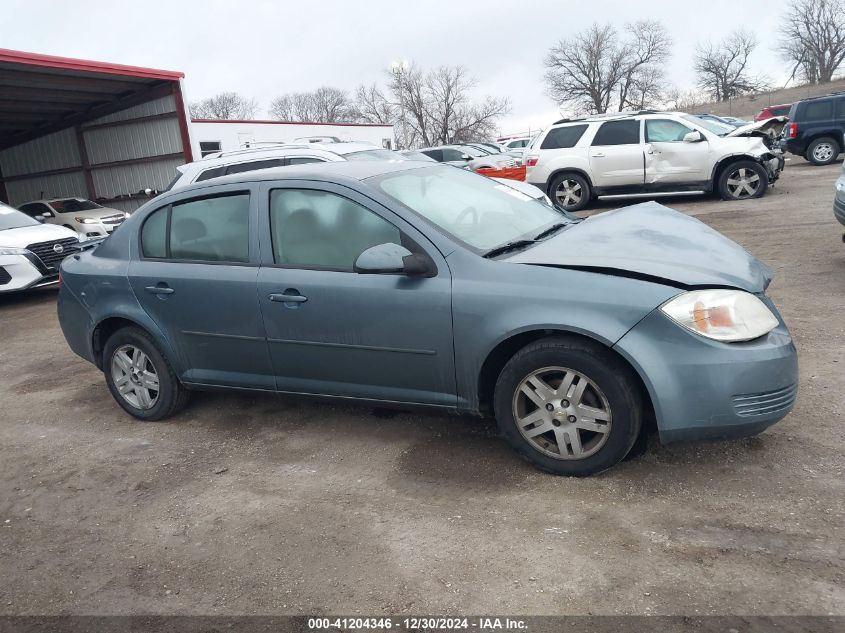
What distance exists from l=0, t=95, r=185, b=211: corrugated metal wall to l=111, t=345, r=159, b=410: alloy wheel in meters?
14.6

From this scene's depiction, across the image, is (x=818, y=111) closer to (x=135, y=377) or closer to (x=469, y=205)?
(x=469, y=205)

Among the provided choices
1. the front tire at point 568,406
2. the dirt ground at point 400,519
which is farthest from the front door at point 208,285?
the front tire at point 568,406

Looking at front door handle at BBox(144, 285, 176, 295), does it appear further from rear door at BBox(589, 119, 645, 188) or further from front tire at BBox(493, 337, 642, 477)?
rear door at BBox(589, 119, 645, 188)

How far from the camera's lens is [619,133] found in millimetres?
13492

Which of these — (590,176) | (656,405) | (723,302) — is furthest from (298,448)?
(590,176)

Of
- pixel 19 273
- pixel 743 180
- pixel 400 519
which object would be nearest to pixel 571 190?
pixel 743 180

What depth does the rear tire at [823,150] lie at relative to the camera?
61.2 feet

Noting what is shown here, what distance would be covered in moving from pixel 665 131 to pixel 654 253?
10690 mm

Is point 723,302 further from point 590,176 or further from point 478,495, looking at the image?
point 590,176

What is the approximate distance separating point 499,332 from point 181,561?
Result: 177cm

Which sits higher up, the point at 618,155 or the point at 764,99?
the point at 764,99

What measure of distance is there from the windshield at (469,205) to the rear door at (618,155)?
9.39 m

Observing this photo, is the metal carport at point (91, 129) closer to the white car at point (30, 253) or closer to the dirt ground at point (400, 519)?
the white car at point (30, 253)

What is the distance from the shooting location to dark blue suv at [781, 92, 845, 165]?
18.1 meters
